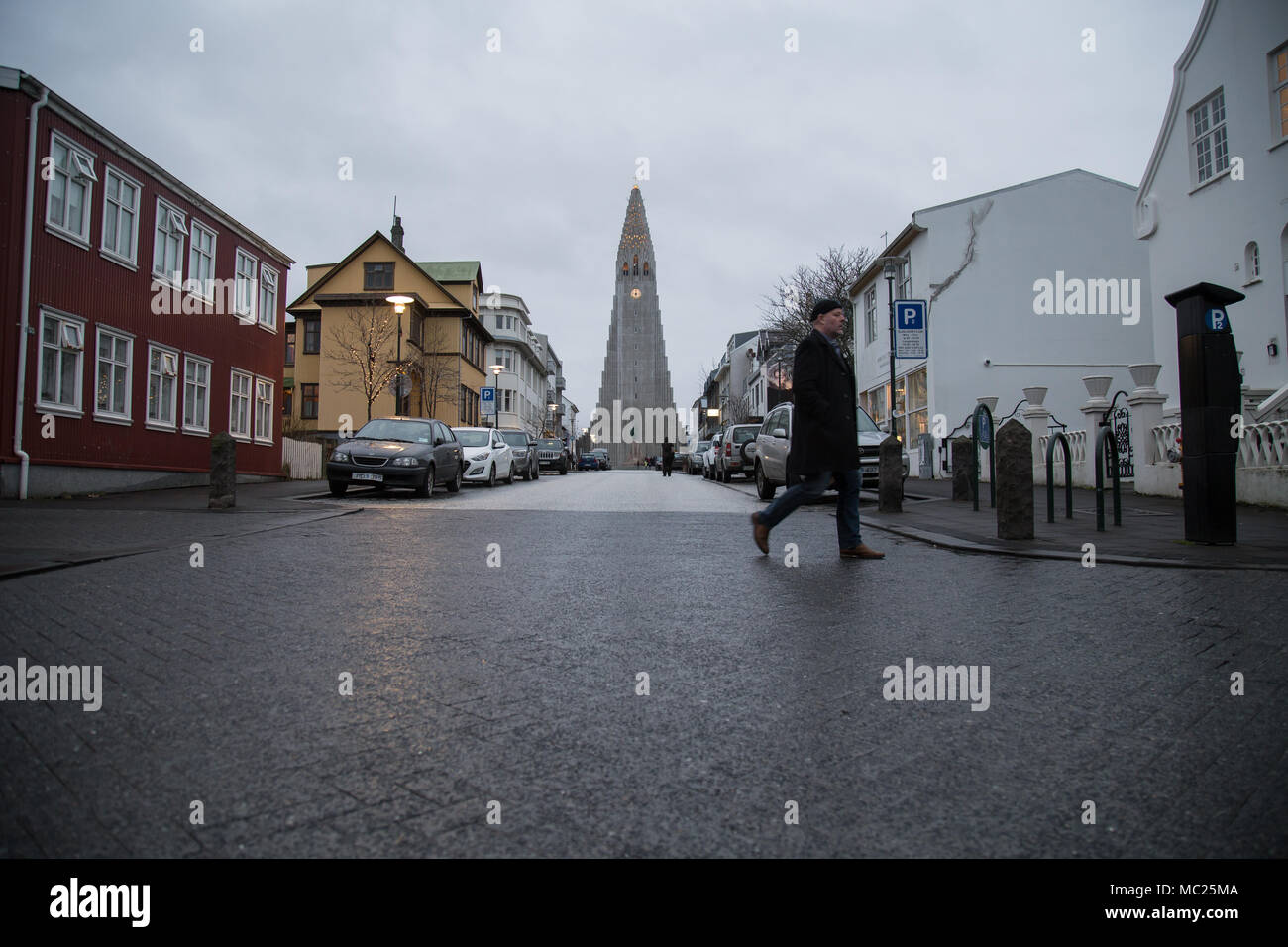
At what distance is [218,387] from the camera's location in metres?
23.2

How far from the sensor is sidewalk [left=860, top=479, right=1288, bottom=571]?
7.21 m

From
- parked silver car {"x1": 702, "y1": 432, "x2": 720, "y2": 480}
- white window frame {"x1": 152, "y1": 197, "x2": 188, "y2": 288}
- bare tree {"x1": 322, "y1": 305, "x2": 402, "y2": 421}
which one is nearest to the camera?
white window frame {"x1": 152, "y1": 197, "x2": 188, "y2": 288}

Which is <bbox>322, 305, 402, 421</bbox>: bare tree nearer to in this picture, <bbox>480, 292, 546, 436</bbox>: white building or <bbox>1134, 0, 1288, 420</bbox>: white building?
<bbox>480, 292, 546, 436</bbox>: white building

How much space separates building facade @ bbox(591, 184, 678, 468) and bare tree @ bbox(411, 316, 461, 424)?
321 feet

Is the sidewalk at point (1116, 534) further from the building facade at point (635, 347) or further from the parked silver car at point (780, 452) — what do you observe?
the building facade at point (635, 347)

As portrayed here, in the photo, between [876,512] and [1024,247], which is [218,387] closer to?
[876,512]

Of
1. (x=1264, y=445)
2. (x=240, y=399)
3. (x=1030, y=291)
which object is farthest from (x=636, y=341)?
(x=1264, y=445)

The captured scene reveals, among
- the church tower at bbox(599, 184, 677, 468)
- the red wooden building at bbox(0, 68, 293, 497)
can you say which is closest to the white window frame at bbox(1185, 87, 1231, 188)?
the red wooden building at bbox(0, 68, 293, 497)

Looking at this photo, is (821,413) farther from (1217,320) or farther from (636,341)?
(636,341)

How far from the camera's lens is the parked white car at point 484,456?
23844mm

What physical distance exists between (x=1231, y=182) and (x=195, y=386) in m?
24.4

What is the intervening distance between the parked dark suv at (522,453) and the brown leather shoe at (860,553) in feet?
69.7
